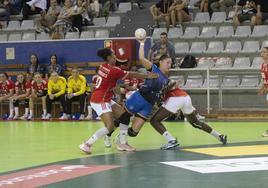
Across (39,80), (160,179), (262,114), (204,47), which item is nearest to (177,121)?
(262,114)

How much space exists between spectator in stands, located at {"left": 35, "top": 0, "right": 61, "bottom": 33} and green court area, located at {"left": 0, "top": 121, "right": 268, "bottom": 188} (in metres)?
8.72

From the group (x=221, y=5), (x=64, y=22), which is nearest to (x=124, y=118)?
(x=221, y=5)

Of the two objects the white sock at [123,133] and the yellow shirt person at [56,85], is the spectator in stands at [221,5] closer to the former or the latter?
the yellow shirt person at [56,85]

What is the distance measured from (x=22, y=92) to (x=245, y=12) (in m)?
7.95

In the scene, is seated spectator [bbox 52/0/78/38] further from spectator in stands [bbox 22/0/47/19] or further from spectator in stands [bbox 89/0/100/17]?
spectator in stands [bbox 22/0/47/19]

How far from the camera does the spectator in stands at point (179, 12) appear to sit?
73.9 feet

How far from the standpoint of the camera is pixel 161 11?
23.4m

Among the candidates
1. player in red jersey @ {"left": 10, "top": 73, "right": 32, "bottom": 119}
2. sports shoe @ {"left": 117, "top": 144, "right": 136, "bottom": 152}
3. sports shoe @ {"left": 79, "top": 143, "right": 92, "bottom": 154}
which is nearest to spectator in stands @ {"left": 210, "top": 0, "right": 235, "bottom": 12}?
player in red jersey @ {"left": 10, "top": 73, "right": 32, "bottom": 119}

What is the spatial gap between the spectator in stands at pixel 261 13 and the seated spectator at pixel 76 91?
5858 millimetres

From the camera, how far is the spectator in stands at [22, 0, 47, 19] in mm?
26109

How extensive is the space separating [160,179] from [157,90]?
3.62m

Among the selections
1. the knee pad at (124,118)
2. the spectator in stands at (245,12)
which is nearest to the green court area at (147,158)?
the knee pad at (124,118)

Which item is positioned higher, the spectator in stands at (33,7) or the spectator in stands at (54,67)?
the spectator in stands at (33,7)

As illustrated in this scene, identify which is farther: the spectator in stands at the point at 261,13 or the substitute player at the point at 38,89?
the substitute player at the point at 38,89
